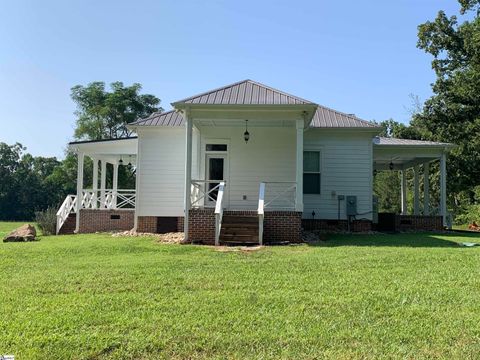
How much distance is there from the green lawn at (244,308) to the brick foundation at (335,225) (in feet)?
23.2

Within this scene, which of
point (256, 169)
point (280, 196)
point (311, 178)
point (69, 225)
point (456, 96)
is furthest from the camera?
point (456, 96)

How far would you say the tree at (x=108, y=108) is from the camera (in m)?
40.2

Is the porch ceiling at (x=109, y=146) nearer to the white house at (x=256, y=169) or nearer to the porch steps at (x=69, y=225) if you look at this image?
the white house at (x=256, y=169)

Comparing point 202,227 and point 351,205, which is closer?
point 202,227

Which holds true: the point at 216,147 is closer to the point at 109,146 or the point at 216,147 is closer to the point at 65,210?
the point at 109,146

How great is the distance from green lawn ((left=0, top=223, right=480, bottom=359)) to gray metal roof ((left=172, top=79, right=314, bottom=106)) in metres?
5.05

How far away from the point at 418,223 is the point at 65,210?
13335 mm

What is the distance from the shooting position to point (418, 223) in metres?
16.9

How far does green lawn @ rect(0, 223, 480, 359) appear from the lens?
12.8 ft

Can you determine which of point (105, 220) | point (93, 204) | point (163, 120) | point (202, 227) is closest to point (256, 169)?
point (163, 120)

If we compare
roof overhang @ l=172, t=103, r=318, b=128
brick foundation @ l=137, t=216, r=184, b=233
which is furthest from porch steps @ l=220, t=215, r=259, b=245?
brick foundation @ l=137, t=216, r=184, b=233

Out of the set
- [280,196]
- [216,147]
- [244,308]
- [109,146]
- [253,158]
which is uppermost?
[109,146]

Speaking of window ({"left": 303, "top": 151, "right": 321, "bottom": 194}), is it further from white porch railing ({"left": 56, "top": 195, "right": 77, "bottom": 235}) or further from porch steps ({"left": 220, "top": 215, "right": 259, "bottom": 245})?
white porch railing ({"left": 56, "top": 195, "right": 77, "bottom": 235})

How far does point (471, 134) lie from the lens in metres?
24.1
